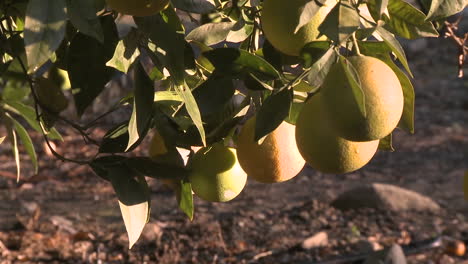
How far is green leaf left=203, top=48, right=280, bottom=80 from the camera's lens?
870 millimetres

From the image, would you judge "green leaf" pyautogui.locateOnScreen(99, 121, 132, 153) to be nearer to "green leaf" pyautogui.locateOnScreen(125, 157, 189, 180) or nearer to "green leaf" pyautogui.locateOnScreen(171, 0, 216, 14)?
"green leaf" pyautogui.locateOnScreen(125, 157, 189, 180)

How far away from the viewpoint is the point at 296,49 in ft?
2.59

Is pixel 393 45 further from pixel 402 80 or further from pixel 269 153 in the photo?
pixel 269 153

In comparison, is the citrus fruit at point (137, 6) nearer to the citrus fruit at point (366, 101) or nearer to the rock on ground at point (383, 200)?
the citrus fruit at point (366, 101)

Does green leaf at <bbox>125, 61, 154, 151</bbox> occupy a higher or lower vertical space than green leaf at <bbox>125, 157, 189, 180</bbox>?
higher

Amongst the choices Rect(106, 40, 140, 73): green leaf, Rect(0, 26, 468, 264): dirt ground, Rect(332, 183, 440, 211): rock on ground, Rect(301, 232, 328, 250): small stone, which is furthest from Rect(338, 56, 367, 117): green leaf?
Rect(332, 183, 440, 211): rock on ground

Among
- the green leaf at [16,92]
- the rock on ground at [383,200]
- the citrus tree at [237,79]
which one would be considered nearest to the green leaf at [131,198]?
the citrus tree at [237,79]

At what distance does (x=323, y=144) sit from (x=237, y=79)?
217mm

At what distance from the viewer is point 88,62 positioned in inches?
38.1

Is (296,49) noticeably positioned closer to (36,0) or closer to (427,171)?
(36,0)

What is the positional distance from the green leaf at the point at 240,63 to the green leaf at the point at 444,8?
0.18 m

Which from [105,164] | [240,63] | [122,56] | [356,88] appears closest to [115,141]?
[105,164]

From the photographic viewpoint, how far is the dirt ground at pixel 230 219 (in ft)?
8.41

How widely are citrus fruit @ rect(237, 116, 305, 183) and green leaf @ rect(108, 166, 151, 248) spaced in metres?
0.15
